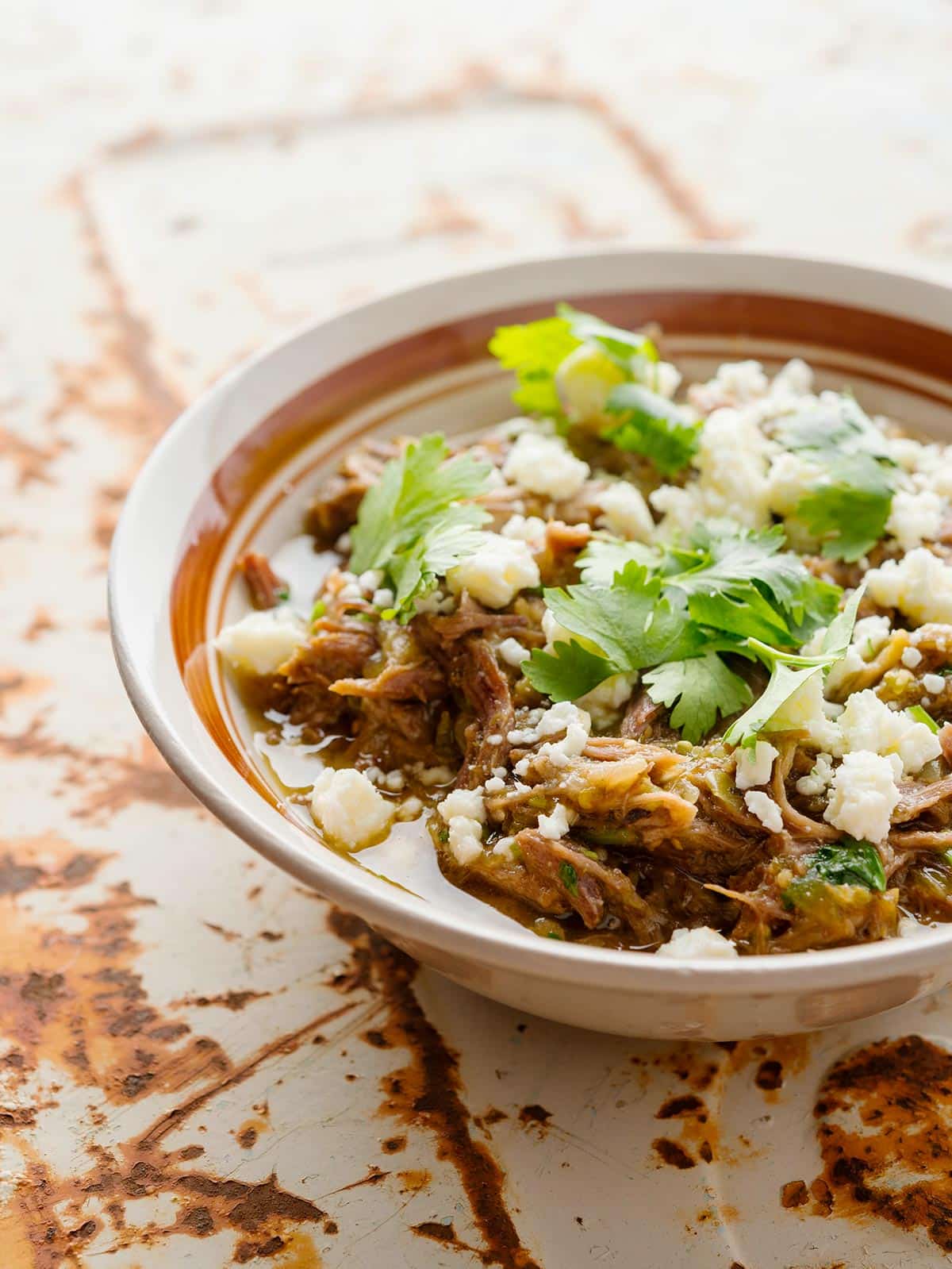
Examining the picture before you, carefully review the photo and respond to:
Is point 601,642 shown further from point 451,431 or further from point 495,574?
point 451,431

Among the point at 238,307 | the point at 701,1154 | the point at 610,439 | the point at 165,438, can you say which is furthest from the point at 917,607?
the point at 238,307

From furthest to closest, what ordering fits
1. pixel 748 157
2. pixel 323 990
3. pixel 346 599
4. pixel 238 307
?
pixel 748 157 → pixel 238 307 → pixel 346 599 → pixel 323 990

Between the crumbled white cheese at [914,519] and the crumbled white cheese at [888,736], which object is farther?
Result: the crumbled white cheese at [914,519]

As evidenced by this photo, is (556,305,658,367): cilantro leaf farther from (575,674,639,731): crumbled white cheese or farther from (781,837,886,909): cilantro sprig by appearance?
(781,837,886,909): cilantro sprig

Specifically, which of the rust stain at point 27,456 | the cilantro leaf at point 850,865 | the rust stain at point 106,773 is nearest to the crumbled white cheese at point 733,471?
the cilantro leaf at point 850,865

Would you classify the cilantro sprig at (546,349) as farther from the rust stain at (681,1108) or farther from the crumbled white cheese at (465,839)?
the rust stain at (681,1108)

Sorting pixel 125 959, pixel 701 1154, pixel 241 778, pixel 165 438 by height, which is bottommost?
pixel 125 959

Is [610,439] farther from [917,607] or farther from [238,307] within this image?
[238,307]

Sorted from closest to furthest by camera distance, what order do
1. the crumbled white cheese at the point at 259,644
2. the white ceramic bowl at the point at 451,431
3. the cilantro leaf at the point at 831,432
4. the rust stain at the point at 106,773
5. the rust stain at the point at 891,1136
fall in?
the white ceramic bowl at the point at 451,431, the rust stain at the point at 891,1136, the crumbled white cheese at the point at 259,644, the cilantro leaf at the point at 831,432, the rust stain at the point at 106,773
